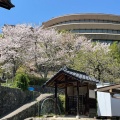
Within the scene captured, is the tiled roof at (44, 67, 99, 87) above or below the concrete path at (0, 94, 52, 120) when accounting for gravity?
above

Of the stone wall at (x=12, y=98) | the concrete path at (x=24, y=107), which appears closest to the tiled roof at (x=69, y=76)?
the concrete path at (x=24, y=107)

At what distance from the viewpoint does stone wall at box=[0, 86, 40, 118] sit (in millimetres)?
22188

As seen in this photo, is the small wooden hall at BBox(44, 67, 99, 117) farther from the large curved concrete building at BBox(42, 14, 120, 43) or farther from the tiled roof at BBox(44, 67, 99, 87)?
the large curved concrete building at BBox(42, 14, 120, 43)

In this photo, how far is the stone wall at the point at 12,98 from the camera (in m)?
22.2

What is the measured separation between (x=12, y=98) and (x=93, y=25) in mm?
37647

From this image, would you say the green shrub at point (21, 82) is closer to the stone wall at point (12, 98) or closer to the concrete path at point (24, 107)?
the stone wall at point (12, 98)

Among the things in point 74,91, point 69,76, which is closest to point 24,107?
point 74,91

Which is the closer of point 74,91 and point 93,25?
point 74,91

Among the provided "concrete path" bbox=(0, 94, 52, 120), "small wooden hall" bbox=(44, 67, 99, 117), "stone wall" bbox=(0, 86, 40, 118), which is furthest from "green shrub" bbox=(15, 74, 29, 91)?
"small wooden hall" bbox=(44, 67, 99, 117)

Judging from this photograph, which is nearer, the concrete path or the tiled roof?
the tiled roof

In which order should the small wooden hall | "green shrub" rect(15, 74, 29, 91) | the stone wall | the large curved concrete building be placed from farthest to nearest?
the large curved concrete building, "green shrub" rect(15, 74, 29, 91), the stone wall, the small wooden hall

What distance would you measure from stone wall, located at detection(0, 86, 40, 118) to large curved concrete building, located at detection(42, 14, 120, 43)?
2980 centimetres

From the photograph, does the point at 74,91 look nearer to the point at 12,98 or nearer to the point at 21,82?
the point at 12,98

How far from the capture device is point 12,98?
75.8ft
